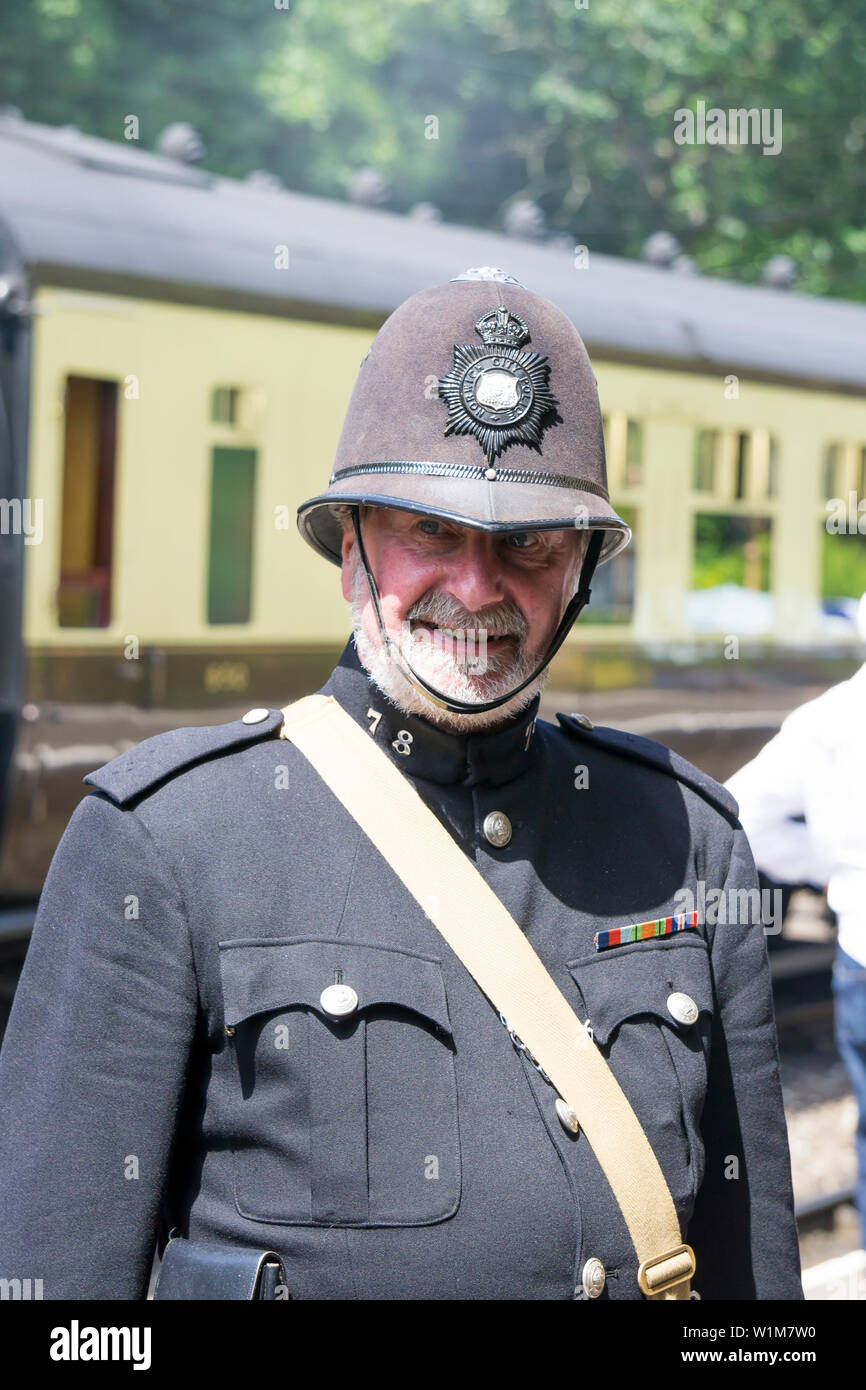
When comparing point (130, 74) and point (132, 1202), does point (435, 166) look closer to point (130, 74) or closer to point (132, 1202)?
point (130, 74)

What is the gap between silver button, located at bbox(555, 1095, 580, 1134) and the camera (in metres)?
1.72

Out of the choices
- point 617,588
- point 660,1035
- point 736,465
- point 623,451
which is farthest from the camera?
point 736,465

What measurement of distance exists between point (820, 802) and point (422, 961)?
179 cm

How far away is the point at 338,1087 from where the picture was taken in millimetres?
1654

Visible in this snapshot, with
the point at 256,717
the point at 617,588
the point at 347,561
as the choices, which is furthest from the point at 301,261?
the point at 256,717

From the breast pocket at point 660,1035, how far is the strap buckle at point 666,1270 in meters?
0.05

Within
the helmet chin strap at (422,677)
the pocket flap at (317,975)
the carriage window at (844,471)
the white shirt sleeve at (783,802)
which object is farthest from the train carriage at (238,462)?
the pocket flap at (317,975)

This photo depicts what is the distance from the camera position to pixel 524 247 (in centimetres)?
855

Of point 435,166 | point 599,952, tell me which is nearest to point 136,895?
point 599,952

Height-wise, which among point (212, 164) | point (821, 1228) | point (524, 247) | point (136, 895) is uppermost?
point (212, 164)

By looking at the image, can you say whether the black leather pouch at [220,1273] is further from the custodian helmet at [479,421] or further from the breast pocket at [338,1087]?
the custodian helmet at [479,421]

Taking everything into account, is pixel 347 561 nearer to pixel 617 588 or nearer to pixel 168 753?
pixel 168 753

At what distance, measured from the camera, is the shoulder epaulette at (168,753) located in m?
1.76

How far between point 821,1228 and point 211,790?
149 inches
